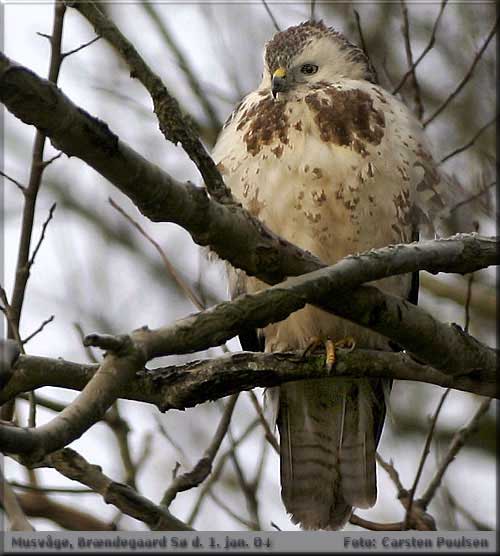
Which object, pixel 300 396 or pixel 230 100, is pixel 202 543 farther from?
pixel 230 100

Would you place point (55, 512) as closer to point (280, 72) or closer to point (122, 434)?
point (122, 434)

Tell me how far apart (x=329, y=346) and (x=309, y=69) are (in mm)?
1391

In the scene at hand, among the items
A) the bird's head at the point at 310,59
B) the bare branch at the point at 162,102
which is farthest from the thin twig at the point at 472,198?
the bare branch at the point at 162,102

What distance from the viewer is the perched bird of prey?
3906mm

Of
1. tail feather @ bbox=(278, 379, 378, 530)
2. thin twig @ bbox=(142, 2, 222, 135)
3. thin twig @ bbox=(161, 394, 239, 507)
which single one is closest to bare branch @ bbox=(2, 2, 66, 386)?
thin twig @ bbox=(161, 394, 239, 507)

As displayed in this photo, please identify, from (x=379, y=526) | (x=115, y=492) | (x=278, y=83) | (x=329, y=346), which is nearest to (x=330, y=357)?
(x=329, y=346)

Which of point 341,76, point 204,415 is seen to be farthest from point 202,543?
point 204,415

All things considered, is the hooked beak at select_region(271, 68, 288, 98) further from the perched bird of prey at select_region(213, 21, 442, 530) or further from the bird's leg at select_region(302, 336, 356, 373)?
the bird's leg at select_region(302, 336, 356, 373)

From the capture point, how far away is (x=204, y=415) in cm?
602

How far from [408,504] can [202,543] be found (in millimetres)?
1083

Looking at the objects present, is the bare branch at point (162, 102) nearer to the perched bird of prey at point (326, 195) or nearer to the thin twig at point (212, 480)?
A: the perched bird of prey at point (326, 195)

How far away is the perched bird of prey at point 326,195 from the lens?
3.91m

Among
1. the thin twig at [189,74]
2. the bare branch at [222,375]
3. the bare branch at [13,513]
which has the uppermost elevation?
the thin twig at [189,74]

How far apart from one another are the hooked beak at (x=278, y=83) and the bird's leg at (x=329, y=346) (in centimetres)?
99
